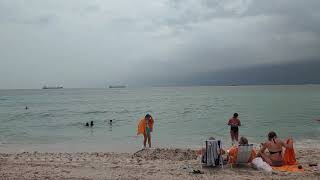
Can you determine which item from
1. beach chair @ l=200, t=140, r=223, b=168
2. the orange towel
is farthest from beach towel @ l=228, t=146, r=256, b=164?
the orange towel

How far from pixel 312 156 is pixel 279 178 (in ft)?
15.2

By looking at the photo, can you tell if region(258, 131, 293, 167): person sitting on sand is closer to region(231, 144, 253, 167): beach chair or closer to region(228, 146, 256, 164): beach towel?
region(228, 146, 256, 164): beach towel

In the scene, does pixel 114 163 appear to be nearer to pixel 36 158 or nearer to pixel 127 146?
pixel 36 158

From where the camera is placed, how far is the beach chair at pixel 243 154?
10.5m

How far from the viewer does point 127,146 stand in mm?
19750

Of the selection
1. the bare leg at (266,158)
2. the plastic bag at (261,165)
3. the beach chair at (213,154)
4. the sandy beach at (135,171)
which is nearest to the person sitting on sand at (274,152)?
the bare leg at (266,158)

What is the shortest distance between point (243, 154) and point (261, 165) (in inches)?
22.6

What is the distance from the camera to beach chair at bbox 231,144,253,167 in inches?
415

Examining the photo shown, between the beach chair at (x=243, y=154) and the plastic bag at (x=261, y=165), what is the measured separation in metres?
0.23

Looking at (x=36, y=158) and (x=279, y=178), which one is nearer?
(x=279, y=178)

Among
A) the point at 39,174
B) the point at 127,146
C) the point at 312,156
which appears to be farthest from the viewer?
the point at 127,146

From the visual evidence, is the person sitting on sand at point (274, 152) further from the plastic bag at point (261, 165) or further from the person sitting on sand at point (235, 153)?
the plastic bag at point (261, 165)

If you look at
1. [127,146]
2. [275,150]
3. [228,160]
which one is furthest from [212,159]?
[127,146]

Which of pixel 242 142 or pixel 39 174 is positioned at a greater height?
pixel 242 142
